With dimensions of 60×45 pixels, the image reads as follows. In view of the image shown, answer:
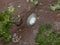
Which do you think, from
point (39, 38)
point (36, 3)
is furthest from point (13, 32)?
point (36, 3)

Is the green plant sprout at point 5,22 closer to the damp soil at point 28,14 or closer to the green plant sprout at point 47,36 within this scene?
the damp soil at point 28,14

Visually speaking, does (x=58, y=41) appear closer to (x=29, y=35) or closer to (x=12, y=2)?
(x=29, y=35)

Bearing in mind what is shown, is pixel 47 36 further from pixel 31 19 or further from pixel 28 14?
pixel 28 14

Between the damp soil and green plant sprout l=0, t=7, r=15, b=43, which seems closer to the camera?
green plant sprout l=0, t=7, r=15, b=43

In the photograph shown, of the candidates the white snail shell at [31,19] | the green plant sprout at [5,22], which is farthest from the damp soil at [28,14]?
the green plant sprout at [5,22]

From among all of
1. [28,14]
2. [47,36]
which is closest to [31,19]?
[28,14]

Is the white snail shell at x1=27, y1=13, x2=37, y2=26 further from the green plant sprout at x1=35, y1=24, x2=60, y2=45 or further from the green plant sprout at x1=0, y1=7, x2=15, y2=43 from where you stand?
the green plant sprout at x1=0, y1=7, x2=15, y2=43

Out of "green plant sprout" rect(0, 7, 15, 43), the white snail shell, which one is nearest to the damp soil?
the white snail shell
